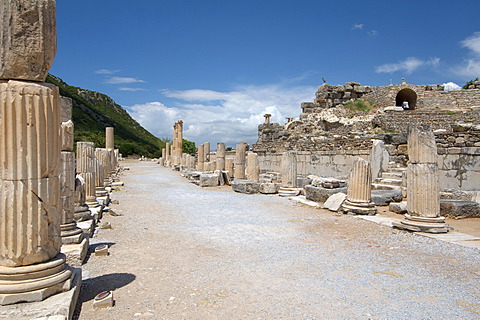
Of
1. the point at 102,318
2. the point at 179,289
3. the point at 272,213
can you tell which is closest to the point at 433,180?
the point at 272,213

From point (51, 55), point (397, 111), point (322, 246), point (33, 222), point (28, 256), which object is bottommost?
point (322, 246)

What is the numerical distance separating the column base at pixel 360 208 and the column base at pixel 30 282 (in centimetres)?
778

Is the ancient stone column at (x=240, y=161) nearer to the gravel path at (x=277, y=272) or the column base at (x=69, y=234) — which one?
the gravel path at (x=277, y=272)

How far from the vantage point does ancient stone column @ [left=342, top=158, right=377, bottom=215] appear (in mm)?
9320

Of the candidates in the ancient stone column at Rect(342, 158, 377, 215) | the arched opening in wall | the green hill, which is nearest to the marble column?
the ancient stone column at Rect(342, 158, 377, 215)

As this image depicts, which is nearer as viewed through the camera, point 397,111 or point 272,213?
point 272,213

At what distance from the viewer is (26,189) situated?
9.78ft

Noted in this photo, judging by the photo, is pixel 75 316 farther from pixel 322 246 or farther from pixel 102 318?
pixel 322 246

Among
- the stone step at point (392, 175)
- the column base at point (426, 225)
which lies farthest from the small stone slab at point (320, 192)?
the column base at point (426, 225)

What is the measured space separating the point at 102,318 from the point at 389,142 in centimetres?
1365

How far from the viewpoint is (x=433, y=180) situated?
7262 millimetres

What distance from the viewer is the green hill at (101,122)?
54.4 meters

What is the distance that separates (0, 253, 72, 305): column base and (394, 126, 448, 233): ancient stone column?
6693 millimetres

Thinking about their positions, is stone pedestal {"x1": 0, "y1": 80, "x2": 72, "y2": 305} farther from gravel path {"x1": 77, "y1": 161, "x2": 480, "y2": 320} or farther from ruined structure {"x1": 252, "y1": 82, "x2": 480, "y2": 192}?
ruined structure {"x1": 252, "y1": 82, "x2": 480, "y2": 192}
